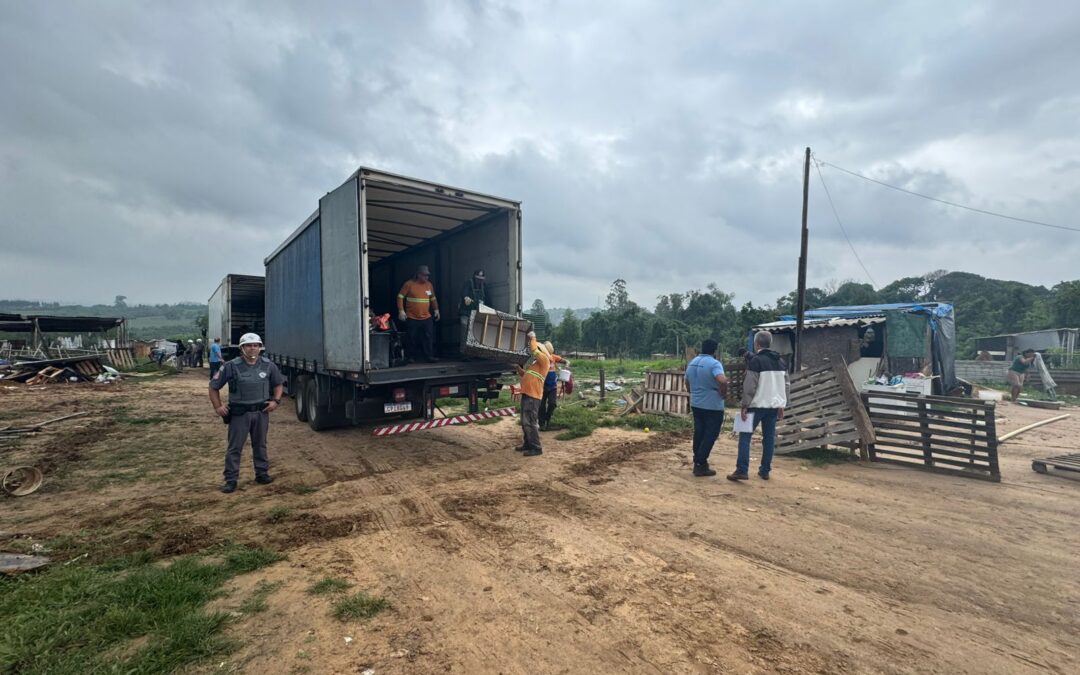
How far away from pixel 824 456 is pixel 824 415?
59 centimetres

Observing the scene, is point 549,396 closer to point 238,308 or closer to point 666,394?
point 666,394

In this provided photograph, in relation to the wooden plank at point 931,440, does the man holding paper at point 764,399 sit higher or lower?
higher

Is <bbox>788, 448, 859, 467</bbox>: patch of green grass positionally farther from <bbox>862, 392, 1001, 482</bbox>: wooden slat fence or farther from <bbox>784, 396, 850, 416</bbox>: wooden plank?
<bbox>784, 396, 850, 416</bbox>: wooden plank

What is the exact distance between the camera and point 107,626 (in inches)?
106

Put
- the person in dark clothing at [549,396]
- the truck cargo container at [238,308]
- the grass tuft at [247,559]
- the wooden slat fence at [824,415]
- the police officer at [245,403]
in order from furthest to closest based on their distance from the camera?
the truck cargo container at [238,308] < the person in dark clothing at [549,396] < the wooden slat fence at [824,415] < the police officer at [245,403] < the grass tuft at [247,559]

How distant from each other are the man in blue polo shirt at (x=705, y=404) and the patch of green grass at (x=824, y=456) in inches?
68.8

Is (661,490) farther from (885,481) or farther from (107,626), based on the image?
(107,626)

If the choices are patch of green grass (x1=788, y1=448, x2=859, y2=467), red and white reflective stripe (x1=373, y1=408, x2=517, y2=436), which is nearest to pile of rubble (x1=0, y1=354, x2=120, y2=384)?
red and white reflective stripe (x1=373, y1=408, x2=517, y2=436)

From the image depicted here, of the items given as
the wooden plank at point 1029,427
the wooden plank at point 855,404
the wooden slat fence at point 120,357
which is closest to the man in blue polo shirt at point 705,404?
the wooden plank at point 855,404

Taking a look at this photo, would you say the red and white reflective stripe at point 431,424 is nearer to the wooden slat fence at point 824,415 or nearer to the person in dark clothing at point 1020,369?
the wooden slat fence at point 824,415

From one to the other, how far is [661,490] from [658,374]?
6.18 m

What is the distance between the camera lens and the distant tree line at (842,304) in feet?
96.6

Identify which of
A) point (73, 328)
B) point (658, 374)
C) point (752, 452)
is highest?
point (73, 328)

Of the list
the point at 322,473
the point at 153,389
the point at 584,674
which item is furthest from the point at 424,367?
the point at 153,389
